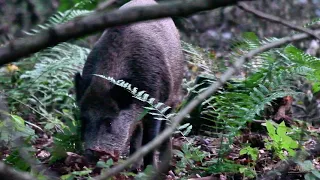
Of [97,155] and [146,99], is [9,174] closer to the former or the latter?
[146,99]

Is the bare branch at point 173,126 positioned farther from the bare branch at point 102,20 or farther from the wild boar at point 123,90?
the wild boar at point 123,90

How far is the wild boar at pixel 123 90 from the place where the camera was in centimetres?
643

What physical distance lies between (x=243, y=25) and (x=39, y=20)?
166 inches

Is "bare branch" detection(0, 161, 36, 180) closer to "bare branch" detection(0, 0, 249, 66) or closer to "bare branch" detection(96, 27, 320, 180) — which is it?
"bare branch" detection(96, 27, 320, 180)

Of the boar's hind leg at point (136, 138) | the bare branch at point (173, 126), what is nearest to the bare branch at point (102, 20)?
the bare branch at point (173, 126)

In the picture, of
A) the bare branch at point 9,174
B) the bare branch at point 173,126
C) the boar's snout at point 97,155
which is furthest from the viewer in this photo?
the boar's snout at point 97,155

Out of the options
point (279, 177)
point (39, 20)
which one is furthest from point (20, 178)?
point (39, 20)

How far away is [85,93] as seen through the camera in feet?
21.4

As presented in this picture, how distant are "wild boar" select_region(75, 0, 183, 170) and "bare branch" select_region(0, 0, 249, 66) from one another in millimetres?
3599

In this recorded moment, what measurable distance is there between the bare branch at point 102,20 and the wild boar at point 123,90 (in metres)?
3.60

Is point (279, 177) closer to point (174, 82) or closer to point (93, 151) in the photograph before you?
point (93, 151)

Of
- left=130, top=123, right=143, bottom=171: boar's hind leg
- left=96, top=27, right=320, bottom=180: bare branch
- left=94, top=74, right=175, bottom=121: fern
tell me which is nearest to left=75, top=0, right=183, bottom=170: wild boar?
left=130, top=123, right=143, bottom=171: boar's hind leg

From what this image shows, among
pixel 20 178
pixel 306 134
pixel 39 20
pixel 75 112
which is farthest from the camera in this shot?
pixel 39 20

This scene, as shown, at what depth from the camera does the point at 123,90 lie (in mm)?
6441
